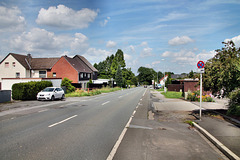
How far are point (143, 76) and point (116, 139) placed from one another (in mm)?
145032

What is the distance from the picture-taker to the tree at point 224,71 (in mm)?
9680

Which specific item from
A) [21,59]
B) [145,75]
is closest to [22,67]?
[21,59]

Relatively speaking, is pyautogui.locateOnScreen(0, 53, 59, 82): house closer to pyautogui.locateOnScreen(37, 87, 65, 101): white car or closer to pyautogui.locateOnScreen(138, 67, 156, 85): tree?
pyautogui.locateOnScreen(37, 87, 65, 101): white car

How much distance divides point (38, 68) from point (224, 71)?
45.7m

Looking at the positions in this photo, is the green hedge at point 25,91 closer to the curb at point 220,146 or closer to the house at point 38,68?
the curb at point 220,146

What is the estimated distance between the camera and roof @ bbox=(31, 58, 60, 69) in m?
48.3

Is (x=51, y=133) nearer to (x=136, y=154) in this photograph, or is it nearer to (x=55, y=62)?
(x=136, y=154)

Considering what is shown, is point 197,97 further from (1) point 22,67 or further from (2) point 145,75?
(2) point 145,75

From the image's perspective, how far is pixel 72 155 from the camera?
494cm

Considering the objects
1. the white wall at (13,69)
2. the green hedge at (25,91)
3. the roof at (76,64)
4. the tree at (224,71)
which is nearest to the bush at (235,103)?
the tree at (224,71)

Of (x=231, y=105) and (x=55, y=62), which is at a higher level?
(x=55, y=62)

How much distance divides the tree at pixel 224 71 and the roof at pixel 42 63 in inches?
1752

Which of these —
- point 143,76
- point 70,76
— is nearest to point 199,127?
point 70,76

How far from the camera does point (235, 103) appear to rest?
34.5ft
